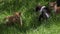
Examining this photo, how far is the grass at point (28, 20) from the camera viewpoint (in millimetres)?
6055

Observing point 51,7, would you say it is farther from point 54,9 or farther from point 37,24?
point 37,24

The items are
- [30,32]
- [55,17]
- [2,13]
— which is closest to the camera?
[30,32]

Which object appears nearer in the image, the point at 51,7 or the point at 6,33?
the point at 6,33

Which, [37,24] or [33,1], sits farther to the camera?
[33,1]

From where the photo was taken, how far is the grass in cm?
605

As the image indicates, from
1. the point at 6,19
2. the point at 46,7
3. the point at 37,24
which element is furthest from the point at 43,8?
the point at 6,19

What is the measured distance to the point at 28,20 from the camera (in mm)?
6414

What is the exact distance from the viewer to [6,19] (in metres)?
6.22

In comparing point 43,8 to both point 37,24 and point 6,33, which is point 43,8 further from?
point 6,33

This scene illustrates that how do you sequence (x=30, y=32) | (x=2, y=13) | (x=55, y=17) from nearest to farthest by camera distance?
(x=30, y=32)
(x=55, y=17)
(x=2, y=13)

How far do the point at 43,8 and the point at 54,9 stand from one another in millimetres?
323

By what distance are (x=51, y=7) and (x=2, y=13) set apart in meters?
1.51

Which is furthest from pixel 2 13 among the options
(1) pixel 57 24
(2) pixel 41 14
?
(1) pixel 57 24

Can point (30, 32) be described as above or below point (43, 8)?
below
